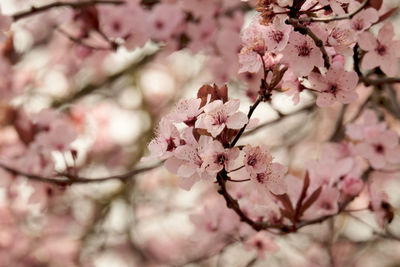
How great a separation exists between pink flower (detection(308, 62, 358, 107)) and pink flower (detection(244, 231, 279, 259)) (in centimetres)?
77

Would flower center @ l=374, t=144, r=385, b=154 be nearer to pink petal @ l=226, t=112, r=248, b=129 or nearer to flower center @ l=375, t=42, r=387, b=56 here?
flower center @ l=375, t=42, r=387, b=56

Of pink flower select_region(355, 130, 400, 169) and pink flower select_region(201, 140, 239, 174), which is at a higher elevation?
pink flower select_region(201, 140, 239, 174)

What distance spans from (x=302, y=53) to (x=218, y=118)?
23 cm

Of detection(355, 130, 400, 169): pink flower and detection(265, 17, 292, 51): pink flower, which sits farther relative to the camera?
detection(355, 130, 400, 169): pink flower

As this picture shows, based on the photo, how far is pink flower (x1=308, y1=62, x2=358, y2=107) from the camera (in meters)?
1.18

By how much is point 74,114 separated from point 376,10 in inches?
88.7

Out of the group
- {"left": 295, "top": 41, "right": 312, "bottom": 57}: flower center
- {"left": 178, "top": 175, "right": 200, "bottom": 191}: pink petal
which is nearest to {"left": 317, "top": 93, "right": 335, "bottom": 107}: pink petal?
{"left": 295, "top": 41, "right": 312, "bottom": 57}: flower center

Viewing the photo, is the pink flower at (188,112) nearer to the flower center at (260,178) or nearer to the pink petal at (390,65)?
the flower center at (260,178)

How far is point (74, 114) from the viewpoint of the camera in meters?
3.20

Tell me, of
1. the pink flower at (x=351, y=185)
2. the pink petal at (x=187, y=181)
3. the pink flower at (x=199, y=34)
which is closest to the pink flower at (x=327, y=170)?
the pink flower at (x=351, y=185)

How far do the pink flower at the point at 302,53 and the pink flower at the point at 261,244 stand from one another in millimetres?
866

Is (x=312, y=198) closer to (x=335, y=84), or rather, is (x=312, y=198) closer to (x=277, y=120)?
(x=335, y=84)

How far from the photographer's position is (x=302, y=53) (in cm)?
113

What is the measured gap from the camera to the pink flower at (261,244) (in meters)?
1.85
